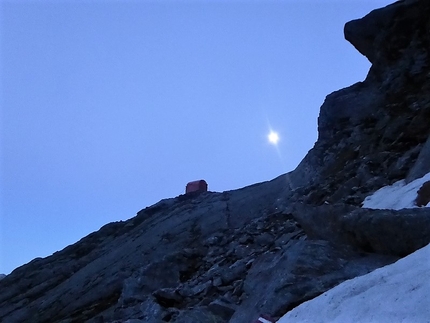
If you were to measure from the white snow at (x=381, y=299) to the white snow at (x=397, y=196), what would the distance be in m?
4.22

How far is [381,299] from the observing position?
6.71 meters

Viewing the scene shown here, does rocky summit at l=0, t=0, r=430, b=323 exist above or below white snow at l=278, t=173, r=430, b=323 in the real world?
above

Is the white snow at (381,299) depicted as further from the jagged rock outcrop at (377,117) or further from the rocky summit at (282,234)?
the jagged rock outcrop at (377,117)

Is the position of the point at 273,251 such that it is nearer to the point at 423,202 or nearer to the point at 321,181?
the point at 423,202

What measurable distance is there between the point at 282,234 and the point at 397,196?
4498 millimetres

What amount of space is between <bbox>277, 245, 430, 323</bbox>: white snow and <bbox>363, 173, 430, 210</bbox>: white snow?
422cm

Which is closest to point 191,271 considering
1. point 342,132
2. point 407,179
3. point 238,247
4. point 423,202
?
point 238,247

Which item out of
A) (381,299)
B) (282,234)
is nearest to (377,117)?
(282,234)

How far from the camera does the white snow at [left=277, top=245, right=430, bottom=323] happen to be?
239 inches

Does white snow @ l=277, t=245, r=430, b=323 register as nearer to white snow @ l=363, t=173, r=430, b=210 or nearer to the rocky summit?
the rocky summit

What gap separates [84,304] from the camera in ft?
71.5

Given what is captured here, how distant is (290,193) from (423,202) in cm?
1317

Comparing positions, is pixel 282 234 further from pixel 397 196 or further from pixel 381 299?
pixel 381 299

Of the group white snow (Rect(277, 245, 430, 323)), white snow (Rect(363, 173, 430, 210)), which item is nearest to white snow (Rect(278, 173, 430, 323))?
white snow (Rect(277, 245, 430, 323))
